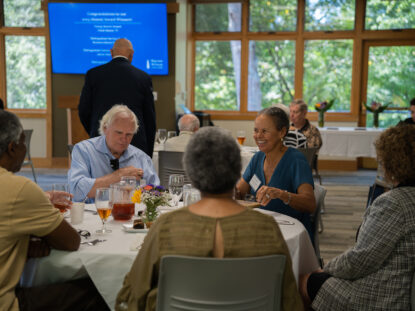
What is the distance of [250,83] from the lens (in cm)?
995

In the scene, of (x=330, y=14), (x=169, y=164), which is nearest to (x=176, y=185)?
(x=169, y=164)

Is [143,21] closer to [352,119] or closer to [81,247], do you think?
[352,119]

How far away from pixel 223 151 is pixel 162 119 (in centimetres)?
694

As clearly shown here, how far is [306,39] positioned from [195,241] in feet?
29.0

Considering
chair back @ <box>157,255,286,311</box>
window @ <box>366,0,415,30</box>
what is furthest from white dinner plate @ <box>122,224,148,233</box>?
window @ <box>366,0,415,30</box>

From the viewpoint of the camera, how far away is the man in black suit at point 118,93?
434 cm

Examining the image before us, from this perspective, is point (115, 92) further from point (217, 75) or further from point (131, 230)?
point (217, 75)

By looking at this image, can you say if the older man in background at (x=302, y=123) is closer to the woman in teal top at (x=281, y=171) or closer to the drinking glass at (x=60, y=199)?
the woman in teal top at (x=281, y=171)

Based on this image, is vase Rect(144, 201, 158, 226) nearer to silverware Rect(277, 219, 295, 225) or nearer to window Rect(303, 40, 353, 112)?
silverware Rect(277, 219, 295, 225)

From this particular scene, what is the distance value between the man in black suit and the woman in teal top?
1637 mm

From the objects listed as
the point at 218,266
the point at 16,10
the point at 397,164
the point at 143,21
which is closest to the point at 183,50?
the point at 143,21

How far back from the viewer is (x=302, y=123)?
19.0 feet

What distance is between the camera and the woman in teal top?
2.69 m

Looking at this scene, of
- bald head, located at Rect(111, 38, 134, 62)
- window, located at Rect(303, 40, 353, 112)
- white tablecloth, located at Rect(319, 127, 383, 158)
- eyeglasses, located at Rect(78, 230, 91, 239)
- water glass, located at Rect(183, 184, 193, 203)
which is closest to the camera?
eyeglasses, located at Rect(78, 230, 91, 239)
